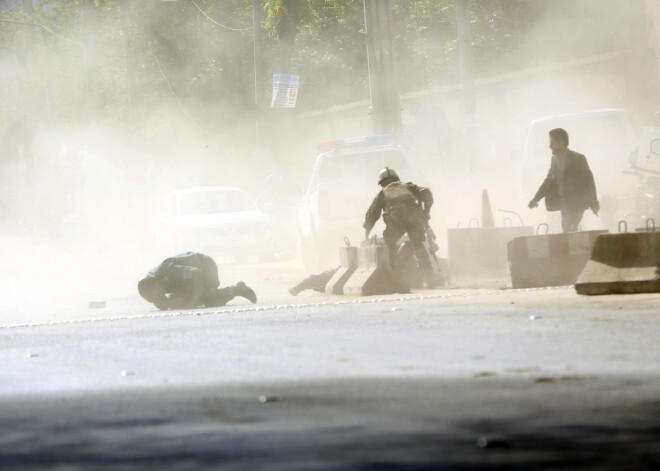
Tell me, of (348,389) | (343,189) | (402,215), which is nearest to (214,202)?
(343,189)

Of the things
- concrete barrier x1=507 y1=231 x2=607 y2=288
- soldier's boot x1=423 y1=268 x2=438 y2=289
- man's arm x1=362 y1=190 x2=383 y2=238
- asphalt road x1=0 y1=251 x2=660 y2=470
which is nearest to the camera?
asphalt road x1=0 y1=251 x2=660 y2=470

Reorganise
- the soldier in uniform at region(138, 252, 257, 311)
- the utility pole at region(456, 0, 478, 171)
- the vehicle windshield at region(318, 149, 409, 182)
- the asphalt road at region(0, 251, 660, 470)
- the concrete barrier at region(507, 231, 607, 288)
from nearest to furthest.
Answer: the asphalt road at region(0, 251, 660, 470) < the concrete barrier at region(507, 231, 607, 288) < the soldier in uniform at region(138, 252, 257, 311) < the vehicle windshield at region(318, 149, 409, 182) < the utility pole at region(456, 0, 478, 171)

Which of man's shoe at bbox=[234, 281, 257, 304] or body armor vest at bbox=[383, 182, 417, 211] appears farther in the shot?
body armor vest at bbox=[383, 182, 417, 211]

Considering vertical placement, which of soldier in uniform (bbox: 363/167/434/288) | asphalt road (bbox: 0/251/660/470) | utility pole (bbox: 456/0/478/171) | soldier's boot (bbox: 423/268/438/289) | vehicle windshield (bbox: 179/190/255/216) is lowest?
asphalt road (bbox: 0/251/660/470)

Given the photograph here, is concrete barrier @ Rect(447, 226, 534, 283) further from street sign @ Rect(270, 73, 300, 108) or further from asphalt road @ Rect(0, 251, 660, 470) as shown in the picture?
street sign @ Rect(270, 73, 300, 108)

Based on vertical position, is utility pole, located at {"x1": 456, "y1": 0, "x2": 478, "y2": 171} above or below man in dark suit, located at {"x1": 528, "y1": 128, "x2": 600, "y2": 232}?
above

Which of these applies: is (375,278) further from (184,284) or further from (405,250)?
(184,284)

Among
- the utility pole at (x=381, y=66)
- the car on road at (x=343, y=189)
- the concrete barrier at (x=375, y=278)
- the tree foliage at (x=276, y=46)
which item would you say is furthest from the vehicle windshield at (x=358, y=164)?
the tree foliage at (x=276, y=46)

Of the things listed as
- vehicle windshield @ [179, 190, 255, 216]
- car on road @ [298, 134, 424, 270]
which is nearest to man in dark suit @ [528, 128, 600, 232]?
car on road @ [298, 134, 424, 270]

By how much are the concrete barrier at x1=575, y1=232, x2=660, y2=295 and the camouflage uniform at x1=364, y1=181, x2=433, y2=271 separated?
3.09 meters

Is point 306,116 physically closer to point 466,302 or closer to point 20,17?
point 20,17

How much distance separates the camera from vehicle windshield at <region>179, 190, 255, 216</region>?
2747 cm

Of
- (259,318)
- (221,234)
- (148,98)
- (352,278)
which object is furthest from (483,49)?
(259,318)

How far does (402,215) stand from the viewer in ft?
49.2
